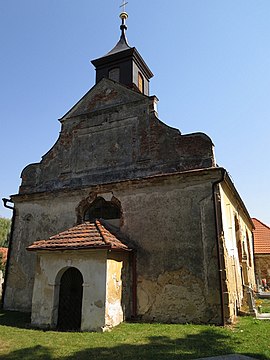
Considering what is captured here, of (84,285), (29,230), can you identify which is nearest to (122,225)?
(84,285)

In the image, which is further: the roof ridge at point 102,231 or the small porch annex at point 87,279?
the roof ridge at point 102,231

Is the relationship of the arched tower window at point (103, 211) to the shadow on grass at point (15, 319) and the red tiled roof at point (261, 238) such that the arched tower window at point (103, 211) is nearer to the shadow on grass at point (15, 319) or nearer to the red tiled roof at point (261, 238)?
the shadow on grass at point (15, 319)

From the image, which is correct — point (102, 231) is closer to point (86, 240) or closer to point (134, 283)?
point (86, 240)

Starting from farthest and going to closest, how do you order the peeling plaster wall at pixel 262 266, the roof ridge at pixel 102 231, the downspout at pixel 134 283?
the peeling plaster wall at pixel 262 266 < the downspout at pixel 134 283 < the roof ridge at pixel 102 231

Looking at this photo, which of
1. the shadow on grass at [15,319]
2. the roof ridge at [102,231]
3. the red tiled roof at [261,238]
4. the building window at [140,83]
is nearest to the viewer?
the roof ridge at [102,231]

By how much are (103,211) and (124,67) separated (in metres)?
7.24

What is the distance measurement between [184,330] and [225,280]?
1.87 meters

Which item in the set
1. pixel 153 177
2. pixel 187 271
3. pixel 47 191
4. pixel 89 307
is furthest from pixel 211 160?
pixel 47 191

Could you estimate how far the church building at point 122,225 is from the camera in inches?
343

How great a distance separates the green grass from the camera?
5.66 metres

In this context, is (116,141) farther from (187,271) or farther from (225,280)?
(225,280)

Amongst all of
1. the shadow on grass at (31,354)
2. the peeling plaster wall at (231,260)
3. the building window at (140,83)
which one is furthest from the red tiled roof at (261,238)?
the shadow on grass at (31,354)

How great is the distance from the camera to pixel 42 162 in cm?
1350

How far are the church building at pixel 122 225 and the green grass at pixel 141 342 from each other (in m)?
0.71
